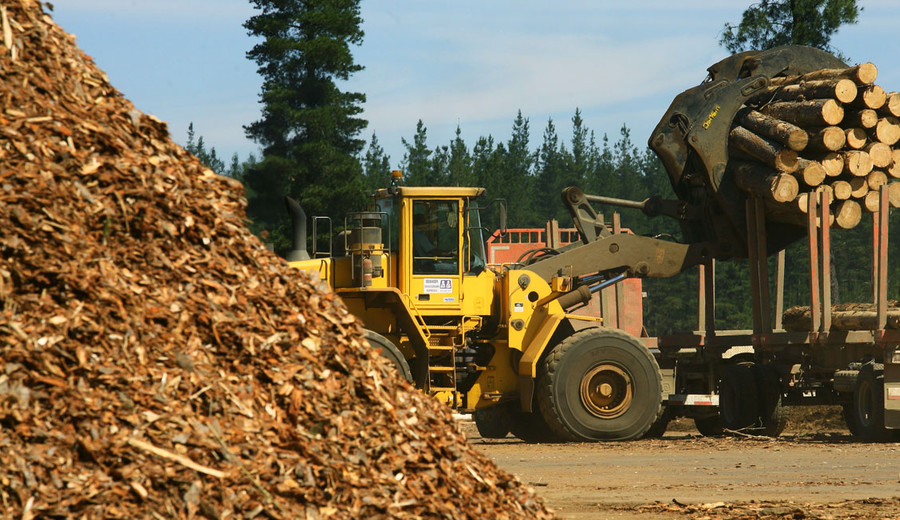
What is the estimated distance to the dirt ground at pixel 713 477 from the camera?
27.7ft

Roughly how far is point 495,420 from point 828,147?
19.3 ft

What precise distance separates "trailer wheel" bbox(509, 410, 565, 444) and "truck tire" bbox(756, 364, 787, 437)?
302 centimetres

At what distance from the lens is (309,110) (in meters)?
45.9

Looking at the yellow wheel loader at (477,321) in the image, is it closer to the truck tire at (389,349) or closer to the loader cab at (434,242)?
the loader cab at (434,242)

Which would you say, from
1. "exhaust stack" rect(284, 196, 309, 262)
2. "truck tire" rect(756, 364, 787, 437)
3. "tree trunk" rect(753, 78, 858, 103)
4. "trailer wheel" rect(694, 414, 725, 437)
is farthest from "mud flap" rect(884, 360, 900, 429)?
"exhaust stack" rect(284, 196, 309, 262)

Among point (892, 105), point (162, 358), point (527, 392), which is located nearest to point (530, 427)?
point (527, 392)

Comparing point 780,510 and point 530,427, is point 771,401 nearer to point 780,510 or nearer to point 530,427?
point 530,427

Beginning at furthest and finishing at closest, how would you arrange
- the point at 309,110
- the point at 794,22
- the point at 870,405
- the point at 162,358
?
the point at 309,110
the point at 794,22
the point at 870,405
the point at 162,358

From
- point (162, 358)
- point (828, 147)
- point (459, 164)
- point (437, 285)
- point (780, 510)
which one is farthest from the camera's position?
point (459, 164)

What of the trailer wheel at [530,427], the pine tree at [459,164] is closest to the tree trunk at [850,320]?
the trailer wheel at [530,427]

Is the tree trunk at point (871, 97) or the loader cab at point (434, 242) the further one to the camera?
the tree trunk at point (871, 97)

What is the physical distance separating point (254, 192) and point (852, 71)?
3194cm

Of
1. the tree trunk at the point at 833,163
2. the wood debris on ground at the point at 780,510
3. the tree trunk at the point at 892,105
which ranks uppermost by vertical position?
the tree trunk at the point at 892,105

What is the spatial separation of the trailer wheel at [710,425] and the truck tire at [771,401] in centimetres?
109
